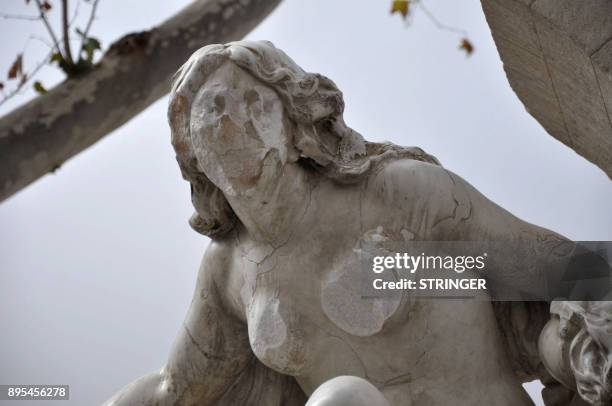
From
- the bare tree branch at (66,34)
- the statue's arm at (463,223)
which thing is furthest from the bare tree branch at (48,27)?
Answer: the statue's arm at (463,223)

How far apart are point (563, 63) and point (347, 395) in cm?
178

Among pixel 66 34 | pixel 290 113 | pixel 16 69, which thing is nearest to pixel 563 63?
pixel 290 113

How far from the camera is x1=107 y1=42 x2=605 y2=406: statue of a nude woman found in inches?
232

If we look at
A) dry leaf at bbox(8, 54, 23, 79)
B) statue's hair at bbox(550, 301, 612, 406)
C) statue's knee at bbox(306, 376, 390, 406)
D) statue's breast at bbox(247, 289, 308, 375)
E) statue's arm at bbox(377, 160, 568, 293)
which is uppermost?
dry leaf at bbox(8, 54, 23, 79)

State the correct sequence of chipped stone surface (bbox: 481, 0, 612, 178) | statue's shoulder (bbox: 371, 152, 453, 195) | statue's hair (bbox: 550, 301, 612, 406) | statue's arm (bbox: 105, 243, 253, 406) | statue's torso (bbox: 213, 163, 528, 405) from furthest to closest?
statue's arm (bbox: 105, 243, 253, 406) < statue's shoulder (bbox: 371, 152, 453, 195) < statue's torso (bbox: 213, 163, 528, 405) < chipped stone surface (bbox: 481, 0, 612, 178) < statue's hair (bbox: 550, 301, 612, 406)

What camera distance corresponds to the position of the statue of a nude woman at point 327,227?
5.89 m

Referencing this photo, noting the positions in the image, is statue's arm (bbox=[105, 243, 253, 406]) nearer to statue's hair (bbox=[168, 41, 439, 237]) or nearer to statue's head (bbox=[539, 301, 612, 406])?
statue's hair (bbox=[168, 41, 439, 237])

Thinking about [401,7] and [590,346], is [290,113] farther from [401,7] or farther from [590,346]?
[590,346]

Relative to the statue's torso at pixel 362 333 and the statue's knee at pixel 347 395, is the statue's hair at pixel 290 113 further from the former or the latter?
the statue's knee at pixel 347 395

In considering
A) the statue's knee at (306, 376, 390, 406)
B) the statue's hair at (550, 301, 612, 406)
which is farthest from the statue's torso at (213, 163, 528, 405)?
the statue's knee at (306, 376, 390, 406)

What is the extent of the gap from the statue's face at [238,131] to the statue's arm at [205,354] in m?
0.55

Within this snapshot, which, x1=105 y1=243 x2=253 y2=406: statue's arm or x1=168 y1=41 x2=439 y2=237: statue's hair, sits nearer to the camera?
x1=168 y1=41 x2=439 y2=237: statue's hair

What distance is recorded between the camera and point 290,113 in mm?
5969

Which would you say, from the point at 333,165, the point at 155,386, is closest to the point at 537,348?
the point at 333,165
